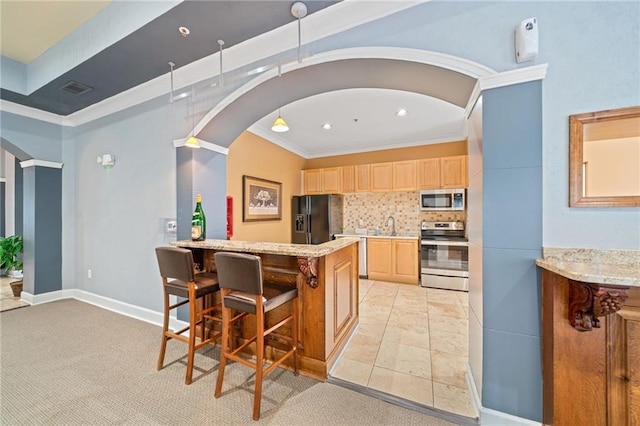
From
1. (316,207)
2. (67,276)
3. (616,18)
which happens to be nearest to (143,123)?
(67,276)

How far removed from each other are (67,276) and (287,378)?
4027 millimetres

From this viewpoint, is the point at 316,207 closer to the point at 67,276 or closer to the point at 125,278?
the point at 125,278

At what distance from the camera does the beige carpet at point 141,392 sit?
60.8 inches

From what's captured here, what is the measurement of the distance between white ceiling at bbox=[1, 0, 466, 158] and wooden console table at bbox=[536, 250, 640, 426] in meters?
2.59

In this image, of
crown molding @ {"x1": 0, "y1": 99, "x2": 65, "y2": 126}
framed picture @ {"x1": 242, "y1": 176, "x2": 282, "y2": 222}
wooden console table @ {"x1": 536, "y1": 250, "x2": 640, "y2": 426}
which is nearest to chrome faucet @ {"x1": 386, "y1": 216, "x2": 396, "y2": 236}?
framed picture @ {"x1": 242, "y1": 176, "x2": 282, "y2": 222}

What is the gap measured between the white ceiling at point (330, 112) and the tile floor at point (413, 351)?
2747 mm

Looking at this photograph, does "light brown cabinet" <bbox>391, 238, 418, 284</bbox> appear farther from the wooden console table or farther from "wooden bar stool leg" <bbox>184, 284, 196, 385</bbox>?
"wooden bar stool leg" <bbox>184, 284, 196, 385</bbox>

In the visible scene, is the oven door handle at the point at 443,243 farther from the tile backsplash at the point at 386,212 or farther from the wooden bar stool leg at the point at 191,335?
the wooden bar stool leg at the point at 191,335

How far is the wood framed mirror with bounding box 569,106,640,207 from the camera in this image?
121cm

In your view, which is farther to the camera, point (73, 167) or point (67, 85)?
point (73, 167)

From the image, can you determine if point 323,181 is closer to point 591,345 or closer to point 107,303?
point 107,303

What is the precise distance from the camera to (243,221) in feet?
12.7

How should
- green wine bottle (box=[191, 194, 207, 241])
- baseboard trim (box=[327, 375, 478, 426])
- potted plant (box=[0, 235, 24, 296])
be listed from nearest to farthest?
1. baseboard trim (box=[327, 375, 478, 426])
2. green wine bottle (box=[191, 194, 207, 241])
3. potted plant (box=[0, 235, 24, 296])

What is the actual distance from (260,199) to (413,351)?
10.4ft
